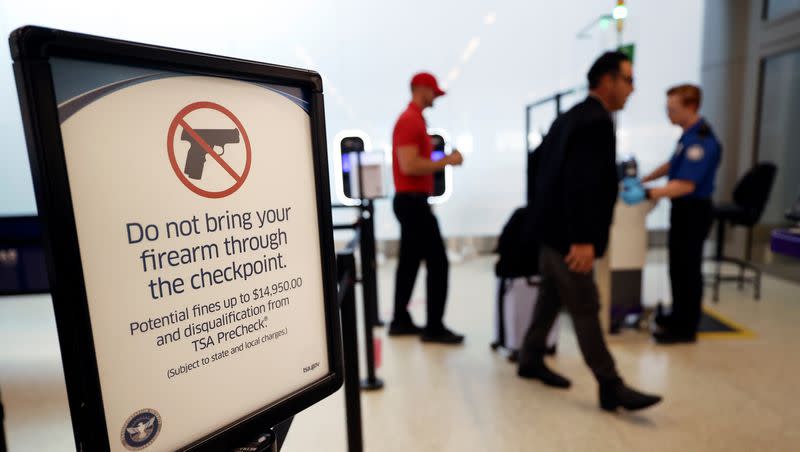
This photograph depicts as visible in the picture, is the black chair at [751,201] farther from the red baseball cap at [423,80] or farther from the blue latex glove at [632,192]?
the red baseball cap at [423,80]

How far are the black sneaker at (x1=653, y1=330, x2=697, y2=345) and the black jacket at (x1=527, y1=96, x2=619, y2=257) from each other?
136 centimetres

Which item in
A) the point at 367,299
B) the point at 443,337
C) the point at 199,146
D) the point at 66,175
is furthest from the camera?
the point at 443,337

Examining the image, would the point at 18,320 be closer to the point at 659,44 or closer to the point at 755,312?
the point at 755,312

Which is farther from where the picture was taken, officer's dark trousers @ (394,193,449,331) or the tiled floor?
officer's dark trousers @ (394,193,449,331)

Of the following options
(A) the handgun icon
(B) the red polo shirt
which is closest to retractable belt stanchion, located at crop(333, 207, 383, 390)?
(B) the red polo shirt

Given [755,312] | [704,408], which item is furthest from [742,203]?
[704,408]

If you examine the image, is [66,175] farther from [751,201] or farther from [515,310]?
[751,201]

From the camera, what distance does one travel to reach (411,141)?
2.81m

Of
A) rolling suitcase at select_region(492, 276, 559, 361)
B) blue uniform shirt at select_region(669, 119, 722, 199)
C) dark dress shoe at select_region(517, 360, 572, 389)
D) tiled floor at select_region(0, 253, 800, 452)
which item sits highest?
blue uniform shirt at select_region(669, 119, 722, 199)

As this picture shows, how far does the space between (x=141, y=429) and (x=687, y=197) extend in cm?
312

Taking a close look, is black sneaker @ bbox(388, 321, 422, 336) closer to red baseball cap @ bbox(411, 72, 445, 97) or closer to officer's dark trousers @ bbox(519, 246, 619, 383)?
officer's dark trousers @ bbox(519, 246, 619, 383)

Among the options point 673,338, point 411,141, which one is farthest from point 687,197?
point 411,141

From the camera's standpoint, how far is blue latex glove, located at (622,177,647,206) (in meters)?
2.96

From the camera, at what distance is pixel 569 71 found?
16.8 ft
